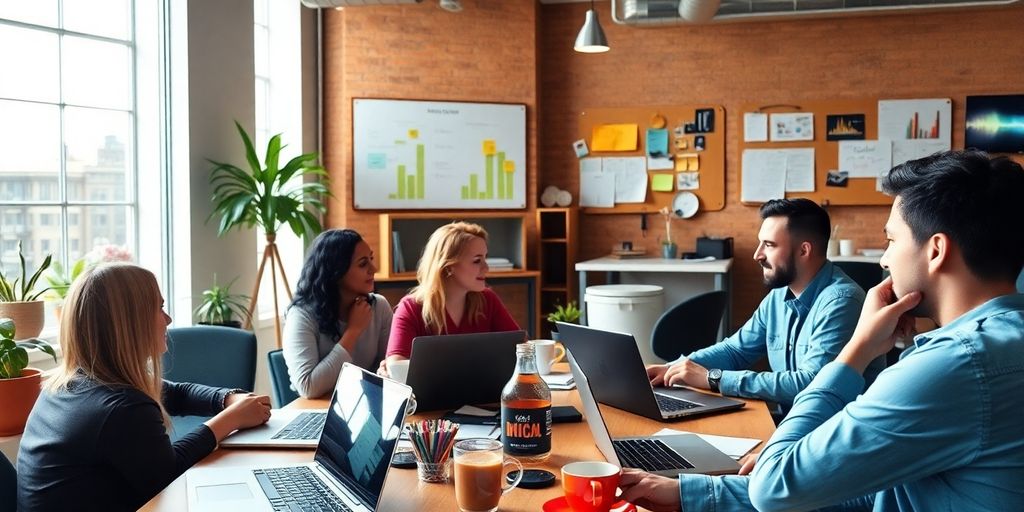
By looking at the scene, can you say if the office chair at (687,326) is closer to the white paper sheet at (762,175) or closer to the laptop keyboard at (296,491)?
the white paper sheet at (762,175)

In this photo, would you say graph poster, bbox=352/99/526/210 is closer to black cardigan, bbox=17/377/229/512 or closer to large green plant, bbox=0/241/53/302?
large green plant, bbox=0/241/53/302

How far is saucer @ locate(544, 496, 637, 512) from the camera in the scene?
152 centimetres

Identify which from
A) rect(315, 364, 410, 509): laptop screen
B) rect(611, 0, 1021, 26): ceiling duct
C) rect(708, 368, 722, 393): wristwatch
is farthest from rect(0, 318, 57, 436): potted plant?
rect(611, 0, 1021, 26): ceiling duct

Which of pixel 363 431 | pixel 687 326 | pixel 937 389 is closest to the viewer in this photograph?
pixel 937 389

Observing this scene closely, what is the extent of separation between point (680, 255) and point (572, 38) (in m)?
1.87

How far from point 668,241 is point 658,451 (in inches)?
194

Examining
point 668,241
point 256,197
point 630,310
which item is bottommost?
point 630,310

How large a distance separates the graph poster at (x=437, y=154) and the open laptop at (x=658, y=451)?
4.45 m

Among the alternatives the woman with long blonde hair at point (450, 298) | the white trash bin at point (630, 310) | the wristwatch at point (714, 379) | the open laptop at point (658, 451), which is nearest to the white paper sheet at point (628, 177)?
the white trash bin at point (630, 310)

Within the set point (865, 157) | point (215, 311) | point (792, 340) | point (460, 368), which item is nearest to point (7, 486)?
point (460, 368)

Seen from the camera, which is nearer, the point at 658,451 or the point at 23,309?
the point at 658,451

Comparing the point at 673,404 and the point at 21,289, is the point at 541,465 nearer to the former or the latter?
the point at 673,404

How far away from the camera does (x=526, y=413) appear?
6.00 ft

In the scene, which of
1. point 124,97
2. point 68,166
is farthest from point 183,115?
point 68,166
